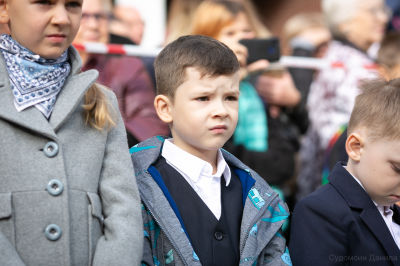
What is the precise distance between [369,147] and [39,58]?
150cm

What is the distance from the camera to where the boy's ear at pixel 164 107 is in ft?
7.25

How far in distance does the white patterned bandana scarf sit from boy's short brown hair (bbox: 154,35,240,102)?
545mm

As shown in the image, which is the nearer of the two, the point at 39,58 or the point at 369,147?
the point at 39,58

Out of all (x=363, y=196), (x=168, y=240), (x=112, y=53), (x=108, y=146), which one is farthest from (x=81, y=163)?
(x=112, y=53)

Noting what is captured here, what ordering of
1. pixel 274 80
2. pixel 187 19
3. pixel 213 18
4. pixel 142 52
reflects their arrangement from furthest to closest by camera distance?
1. pixel 187 19
2. pixel 274 80
3. pixel 142 52
4. pixel 213 18

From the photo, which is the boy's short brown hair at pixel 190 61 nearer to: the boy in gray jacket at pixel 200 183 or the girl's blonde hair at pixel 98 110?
the boy in gray jacket at pixel 200 183

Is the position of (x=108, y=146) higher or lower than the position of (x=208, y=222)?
higher

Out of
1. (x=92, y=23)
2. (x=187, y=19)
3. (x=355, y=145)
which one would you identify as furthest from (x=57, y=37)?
(x=187, y=19)

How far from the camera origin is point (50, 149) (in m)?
1.69

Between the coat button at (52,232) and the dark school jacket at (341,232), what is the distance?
3.53 ft

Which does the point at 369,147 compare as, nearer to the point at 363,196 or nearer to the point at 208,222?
the point at 363,196

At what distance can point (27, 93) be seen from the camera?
5.61 feet

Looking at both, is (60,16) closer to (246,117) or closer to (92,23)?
(246,117)

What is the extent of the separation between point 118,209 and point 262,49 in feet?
6.70
